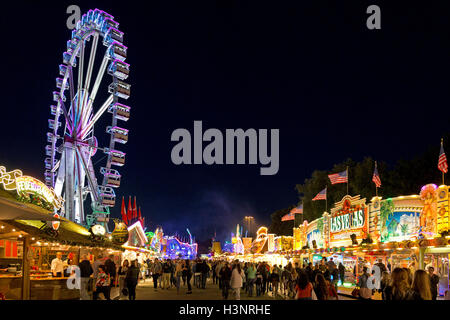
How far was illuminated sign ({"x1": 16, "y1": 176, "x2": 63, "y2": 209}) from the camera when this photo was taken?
14.9 metres

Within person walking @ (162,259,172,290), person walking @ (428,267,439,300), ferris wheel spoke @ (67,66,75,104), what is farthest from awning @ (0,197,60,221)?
ferris wheel spoke @ (67,66,75,104)

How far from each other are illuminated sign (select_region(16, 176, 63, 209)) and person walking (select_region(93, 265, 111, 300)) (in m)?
3.80

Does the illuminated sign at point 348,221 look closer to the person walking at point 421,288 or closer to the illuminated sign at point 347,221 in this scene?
the illuminated sign at point 347,221

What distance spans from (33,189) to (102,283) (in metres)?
4.41

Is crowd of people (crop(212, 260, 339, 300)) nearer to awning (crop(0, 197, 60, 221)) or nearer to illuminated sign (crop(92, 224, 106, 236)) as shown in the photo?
illuminated sign (crop(92, 224, 106, 236))

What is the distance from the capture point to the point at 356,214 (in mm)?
26672

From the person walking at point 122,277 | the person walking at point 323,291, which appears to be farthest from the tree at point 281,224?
the person walking at point 323,291

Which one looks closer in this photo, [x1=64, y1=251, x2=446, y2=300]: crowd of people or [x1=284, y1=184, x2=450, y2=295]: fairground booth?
[x1=64, y1=251, x2=446, y2=300]: crowd of people

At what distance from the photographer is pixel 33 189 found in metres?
15.8

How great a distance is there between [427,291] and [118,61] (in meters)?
30.7

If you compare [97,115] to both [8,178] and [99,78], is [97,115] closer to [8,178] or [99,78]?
[99,78]
